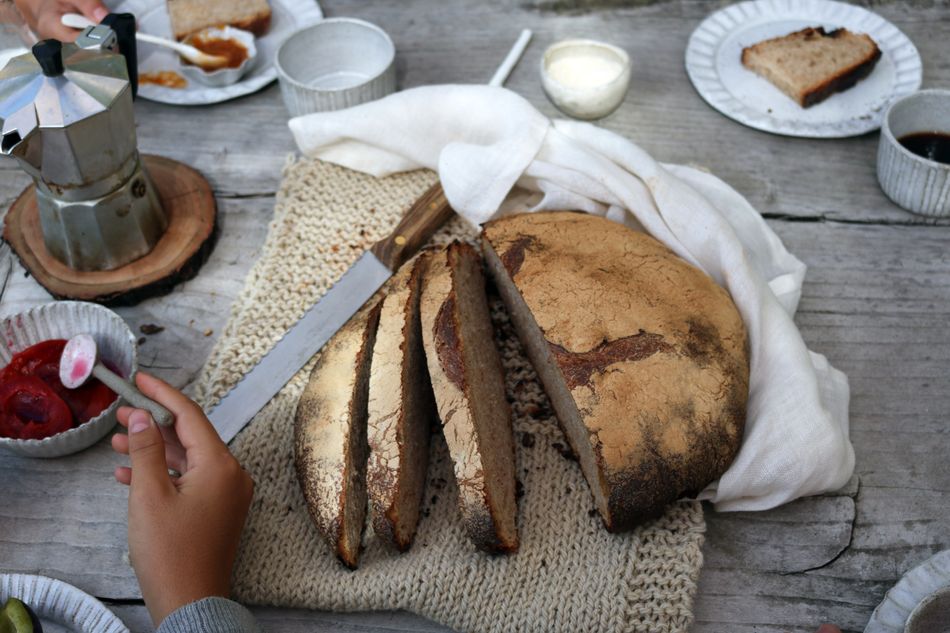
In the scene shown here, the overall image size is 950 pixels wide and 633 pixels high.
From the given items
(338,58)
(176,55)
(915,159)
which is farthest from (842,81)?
(176,55)

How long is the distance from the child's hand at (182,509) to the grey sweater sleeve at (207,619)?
0.10 feet

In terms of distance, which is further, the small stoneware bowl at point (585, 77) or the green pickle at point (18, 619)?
the small stoneware bowl at point (585, 77)

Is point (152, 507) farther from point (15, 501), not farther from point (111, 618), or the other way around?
point (15, 501)

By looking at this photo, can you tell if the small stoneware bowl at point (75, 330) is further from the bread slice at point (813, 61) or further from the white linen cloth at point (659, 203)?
the bread slice at point (813, 61)

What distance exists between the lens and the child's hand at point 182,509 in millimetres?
1406

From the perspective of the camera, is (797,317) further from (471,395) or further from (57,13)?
(57,13)

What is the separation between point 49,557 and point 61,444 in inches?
8.1

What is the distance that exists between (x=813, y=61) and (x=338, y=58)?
1.29 m

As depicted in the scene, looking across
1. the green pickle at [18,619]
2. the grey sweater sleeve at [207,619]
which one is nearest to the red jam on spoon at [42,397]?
the green pickle at [18,619]

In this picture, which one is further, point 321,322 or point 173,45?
point 173,45

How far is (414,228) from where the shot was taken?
2.01 meters

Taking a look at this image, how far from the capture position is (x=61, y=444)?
1.71 m

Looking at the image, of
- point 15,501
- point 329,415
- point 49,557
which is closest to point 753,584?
point 329,415

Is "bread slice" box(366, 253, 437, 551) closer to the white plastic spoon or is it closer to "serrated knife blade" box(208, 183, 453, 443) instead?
"serrated knife blade" box(208, 183, 453, 443)
